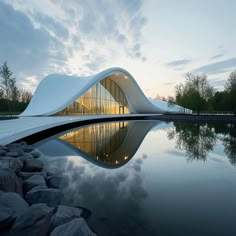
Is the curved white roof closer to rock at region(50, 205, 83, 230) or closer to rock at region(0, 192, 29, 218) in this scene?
rock at region(0, 192, 29, 218)

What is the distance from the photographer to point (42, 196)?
2.74 m

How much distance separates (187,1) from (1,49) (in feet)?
62.7

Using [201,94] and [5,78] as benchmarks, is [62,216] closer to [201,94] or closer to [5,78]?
[5,78]

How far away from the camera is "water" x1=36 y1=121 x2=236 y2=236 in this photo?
2.54 meters

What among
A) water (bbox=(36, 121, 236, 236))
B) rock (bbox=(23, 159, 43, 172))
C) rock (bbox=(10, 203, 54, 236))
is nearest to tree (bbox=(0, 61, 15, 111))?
water (bbox=(36, 121, 236, 236))

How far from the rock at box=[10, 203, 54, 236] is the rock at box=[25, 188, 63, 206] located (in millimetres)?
713

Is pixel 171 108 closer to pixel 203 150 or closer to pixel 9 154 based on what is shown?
pixel 203 150

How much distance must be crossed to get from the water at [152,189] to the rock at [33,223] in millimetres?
717

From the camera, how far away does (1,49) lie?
72.5ft

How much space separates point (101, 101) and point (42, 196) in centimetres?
2466

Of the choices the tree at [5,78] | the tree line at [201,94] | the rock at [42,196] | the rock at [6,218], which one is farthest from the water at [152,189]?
the tree line at [201,94]

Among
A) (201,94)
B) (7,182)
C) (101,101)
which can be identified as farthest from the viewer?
(101,101)

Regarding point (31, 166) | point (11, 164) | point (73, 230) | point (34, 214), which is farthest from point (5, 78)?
point (73, 230)

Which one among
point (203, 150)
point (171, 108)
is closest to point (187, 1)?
point (203, 150)
